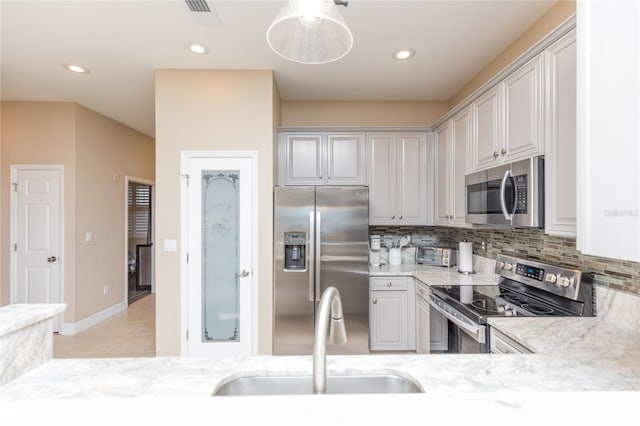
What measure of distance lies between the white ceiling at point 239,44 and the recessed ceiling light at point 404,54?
0.06 meters

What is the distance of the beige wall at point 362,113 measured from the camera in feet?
12.1

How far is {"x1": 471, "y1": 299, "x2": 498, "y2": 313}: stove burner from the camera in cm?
191

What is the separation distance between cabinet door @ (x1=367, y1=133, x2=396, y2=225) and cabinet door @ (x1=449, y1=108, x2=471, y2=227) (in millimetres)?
626

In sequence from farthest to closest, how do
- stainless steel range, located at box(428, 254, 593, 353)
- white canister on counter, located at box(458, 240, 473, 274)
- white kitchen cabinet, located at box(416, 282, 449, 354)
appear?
1. white canister on counter, located at box(458, 240, 473, 274)
2. white kitchen cabinet, located at box(416, 282, 449, 354)
3. stainless steel range, located at box(428, 254, 593, 353)

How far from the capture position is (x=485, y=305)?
1.99m

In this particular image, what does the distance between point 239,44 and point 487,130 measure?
6.86 feet

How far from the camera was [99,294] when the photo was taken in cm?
420

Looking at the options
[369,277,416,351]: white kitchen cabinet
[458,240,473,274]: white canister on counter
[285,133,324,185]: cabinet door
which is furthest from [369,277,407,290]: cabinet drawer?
[285,133,324,185]: cabinet door

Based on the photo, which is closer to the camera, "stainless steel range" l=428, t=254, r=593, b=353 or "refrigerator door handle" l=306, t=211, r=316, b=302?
"stainless steel range" l=428, t=254, r=593, b=353

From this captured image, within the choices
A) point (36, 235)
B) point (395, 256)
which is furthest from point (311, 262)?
point (36, 235)

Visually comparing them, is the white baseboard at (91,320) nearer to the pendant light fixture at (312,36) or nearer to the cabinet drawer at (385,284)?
the cabinet drawer at (385,284)

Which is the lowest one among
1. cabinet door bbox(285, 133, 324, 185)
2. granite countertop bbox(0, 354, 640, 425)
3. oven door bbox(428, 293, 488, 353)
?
oven door bbox(428, 293, 488, 353)

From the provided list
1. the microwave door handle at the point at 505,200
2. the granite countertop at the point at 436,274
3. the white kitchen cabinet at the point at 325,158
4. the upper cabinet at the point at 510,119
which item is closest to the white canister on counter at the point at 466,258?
the granite countertop at the point at 436,274

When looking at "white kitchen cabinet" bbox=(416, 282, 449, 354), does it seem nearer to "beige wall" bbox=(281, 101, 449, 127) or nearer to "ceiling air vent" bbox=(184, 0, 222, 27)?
"beige wall" bbox=(281, 101, 449, 127)
